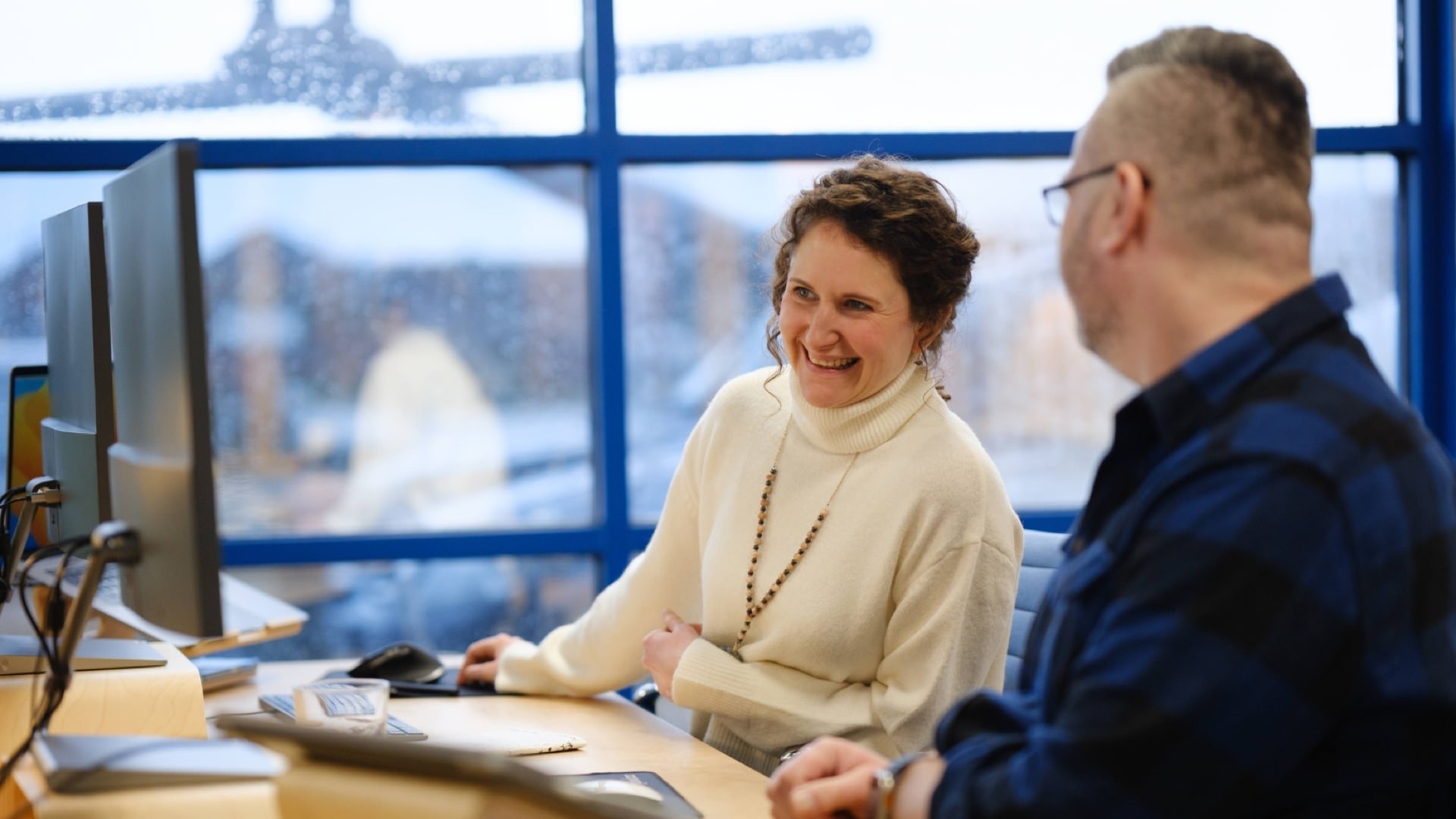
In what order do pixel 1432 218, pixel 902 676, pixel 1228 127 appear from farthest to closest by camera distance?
pixel 1432 218 < pixel 902 676 < pixel 1228 127

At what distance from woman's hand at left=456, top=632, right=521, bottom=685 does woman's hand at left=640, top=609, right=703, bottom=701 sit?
12.4 inches

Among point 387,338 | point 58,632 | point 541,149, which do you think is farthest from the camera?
point 387,338

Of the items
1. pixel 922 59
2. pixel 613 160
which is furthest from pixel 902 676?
pixel 922 59

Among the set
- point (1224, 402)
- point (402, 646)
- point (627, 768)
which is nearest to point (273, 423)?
point (402, 646)

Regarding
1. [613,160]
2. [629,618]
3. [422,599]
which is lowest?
[422,599]

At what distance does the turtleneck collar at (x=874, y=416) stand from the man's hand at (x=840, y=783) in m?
0.78

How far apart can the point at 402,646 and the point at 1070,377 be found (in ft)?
7.55

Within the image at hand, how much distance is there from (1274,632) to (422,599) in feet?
9.89

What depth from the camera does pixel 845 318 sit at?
77.5 inches

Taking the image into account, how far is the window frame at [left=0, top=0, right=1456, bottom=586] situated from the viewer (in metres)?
3.43

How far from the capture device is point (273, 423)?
3.54 m

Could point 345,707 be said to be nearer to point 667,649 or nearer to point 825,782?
Result: point 667,649

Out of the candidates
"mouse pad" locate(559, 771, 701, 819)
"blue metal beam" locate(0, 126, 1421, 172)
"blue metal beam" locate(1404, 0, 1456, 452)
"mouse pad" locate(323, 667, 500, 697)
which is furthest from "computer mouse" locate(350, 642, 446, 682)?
"blue metal beam" locate(1404, 0, 1456, 452)

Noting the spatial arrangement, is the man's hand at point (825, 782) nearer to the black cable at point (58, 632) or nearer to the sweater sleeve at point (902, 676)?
the sweater sleeve at point (902, 676)
